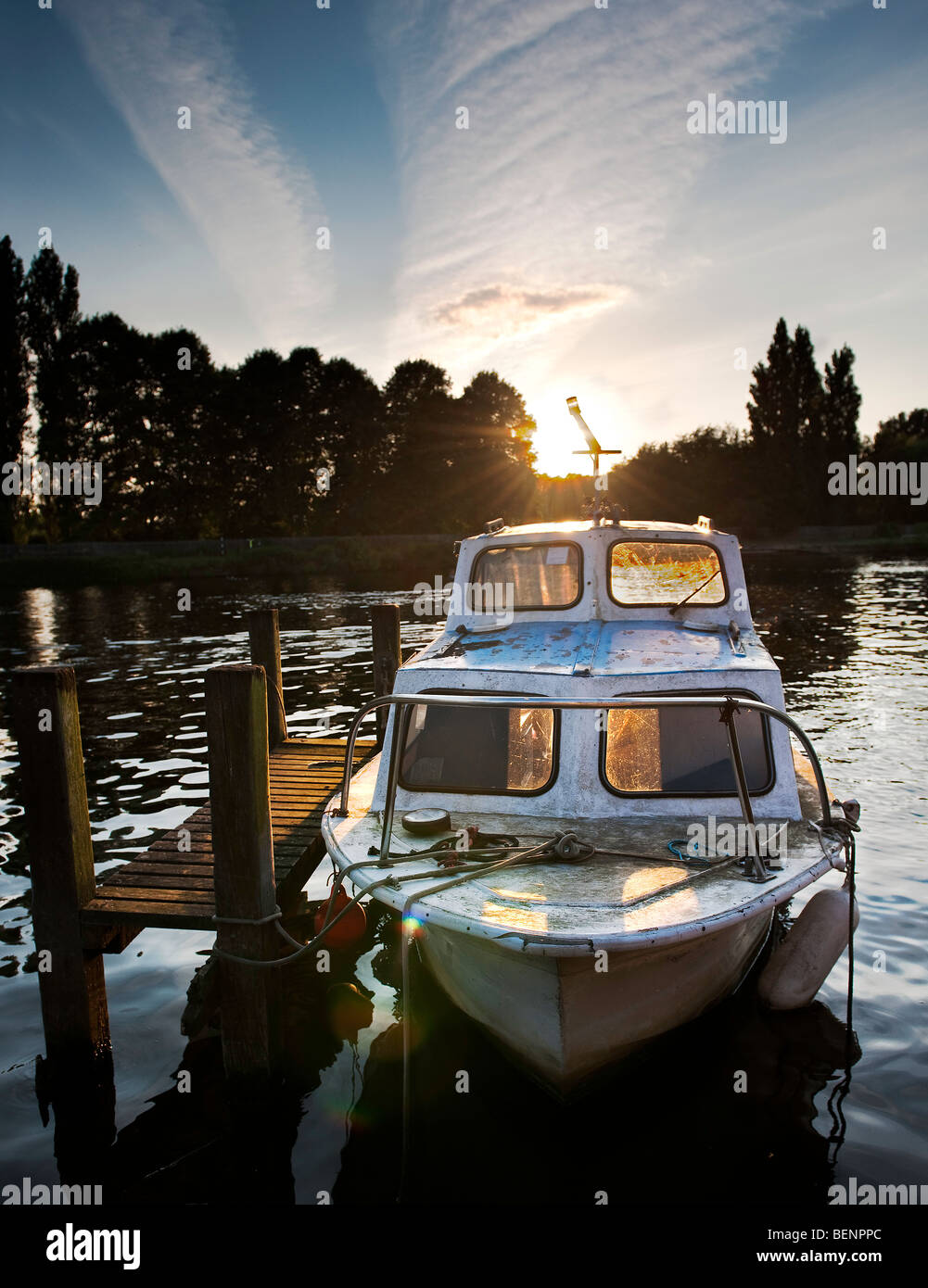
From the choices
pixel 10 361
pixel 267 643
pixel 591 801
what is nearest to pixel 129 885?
pixel 591 801

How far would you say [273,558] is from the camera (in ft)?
169

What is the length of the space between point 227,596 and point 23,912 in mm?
29442

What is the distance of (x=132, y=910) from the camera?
5.56 meters

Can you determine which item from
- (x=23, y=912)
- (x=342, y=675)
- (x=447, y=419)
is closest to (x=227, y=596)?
(x=342, y=675)

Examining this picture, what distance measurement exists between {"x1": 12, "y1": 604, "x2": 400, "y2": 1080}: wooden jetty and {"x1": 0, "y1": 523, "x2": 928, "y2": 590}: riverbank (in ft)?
Answer: 111

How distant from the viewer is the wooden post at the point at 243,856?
525 cm

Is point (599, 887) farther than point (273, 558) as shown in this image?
No

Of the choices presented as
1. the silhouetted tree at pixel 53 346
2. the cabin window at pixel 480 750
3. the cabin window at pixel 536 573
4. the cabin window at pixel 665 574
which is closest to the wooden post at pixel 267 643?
the cabin window at pixel 536 573

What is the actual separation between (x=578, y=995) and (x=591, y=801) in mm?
1624

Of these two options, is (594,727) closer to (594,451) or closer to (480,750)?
(480,750)

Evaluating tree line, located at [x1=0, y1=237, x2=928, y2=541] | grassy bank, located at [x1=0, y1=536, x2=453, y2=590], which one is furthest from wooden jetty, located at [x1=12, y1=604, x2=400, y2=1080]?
tree line, located at [x1=0, y1=237, x2=928, y2=541]

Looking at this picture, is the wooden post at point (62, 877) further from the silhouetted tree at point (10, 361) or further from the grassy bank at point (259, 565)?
the silhouetted tree at point (10, 361)
